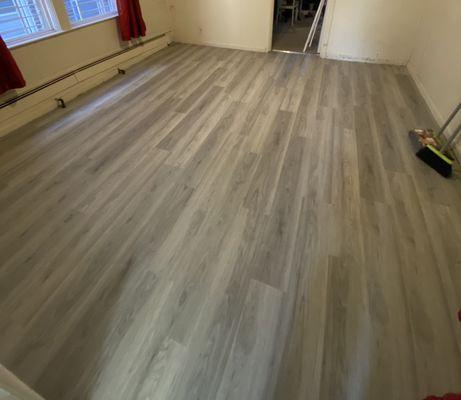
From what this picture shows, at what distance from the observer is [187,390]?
1.01 meters

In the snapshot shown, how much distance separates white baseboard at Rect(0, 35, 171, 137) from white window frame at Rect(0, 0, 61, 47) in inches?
16.5

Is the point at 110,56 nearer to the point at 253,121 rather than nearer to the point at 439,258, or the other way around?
the point at 253,121

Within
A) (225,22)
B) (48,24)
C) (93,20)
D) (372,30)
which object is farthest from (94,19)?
(372,30)

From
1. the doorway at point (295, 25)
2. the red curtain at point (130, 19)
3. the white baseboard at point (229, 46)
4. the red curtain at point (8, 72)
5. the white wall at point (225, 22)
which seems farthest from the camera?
the doorway at point (295, 25)

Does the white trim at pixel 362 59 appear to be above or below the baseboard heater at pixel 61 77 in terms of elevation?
below

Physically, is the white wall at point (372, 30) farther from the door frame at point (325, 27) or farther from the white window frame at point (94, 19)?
the white window frame at point (94, 19)

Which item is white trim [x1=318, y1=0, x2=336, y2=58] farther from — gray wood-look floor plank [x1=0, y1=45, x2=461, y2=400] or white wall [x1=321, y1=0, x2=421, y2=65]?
gray wood-look floor plank [x1=0, y1=45, x2=461, y2=400]

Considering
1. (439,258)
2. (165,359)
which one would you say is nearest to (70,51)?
(165,359)

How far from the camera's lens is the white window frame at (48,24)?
2.47 m

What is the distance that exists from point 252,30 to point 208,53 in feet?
2.58

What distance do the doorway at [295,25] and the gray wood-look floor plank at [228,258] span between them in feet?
8.23

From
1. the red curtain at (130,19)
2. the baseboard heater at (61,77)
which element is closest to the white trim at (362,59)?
the red curtain at (130,19)

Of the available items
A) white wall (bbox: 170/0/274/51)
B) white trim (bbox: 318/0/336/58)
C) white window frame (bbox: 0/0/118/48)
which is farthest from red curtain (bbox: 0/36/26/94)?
white trim (bbox: 318/0/336/58)

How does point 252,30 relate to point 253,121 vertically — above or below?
above
